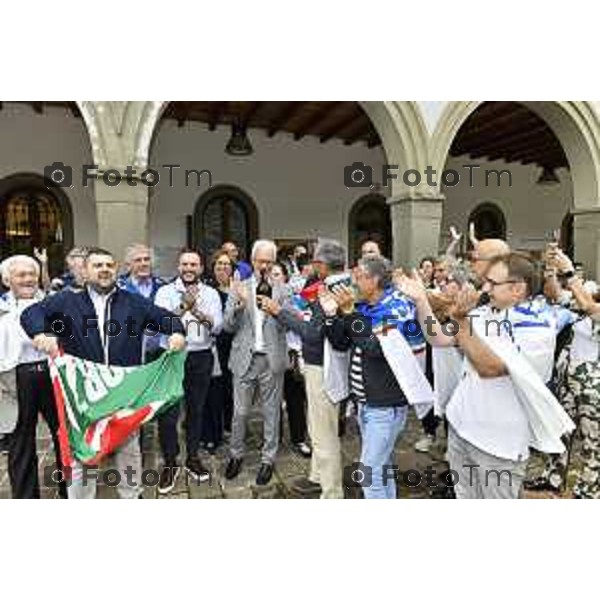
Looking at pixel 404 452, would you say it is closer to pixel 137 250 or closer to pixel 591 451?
pixel 591 451

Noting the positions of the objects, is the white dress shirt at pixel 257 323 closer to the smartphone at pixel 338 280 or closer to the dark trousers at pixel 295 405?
the smartphone at pixel 338 280

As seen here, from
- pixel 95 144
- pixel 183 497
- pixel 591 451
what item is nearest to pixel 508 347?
pixel 591 451

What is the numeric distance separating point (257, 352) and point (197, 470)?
3.25ft

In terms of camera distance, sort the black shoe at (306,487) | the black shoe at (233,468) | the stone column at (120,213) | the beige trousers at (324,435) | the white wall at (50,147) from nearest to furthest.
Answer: the beige trousers at (324,435) < the black shoe at (306,487) < the black shoe at (233,468) < the stone column at (120,213) < the white wall at (50,147)

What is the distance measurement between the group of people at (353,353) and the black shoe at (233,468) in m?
0.04

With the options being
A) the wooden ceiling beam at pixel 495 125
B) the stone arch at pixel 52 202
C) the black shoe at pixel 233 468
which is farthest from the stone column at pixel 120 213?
the wooden ceiling beam at pixel 495 125

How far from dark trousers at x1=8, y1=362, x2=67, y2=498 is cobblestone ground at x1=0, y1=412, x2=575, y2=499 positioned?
0.55 metres

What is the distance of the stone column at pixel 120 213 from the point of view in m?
6.34

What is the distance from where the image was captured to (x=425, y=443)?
16.1ft

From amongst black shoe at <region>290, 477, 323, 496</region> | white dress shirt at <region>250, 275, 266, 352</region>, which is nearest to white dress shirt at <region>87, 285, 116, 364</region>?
white dress shirt at <region>250, 275, 266, 352</region>

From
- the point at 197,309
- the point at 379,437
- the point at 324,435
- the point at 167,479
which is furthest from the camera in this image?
the point at 197,309

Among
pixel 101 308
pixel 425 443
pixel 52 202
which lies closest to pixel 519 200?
pixel 52 202

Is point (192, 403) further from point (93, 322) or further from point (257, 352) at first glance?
point (93, 322)

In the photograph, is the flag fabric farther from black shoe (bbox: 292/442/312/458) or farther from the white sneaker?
the white sneaker
